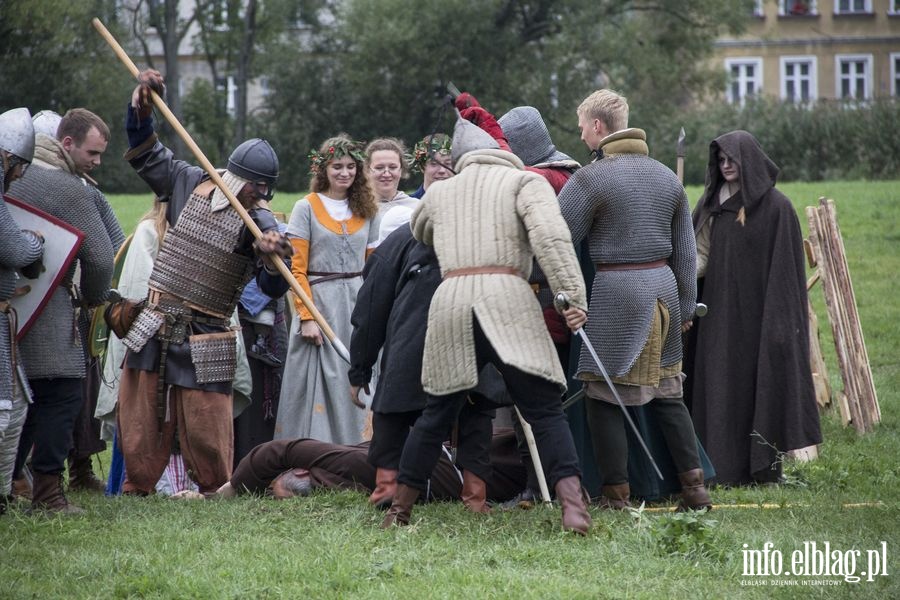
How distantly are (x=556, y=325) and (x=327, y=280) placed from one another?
1590mm

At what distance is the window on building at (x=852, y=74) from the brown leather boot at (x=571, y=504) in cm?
4146

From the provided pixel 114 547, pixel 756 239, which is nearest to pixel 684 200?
pixel 756 239

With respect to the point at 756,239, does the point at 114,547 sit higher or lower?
lower

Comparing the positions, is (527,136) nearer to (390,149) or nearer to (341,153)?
(341,153)

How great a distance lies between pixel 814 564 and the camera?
481cm

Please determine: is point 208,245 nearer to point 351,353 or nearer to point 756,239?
point 351,353

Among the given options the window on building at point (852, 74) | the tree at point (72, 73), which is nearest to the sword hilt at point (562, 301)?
the tree at point (72, 73)

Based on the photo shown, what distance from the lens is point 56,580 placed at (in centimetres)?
464

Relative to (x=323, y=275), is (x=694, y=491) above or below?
below

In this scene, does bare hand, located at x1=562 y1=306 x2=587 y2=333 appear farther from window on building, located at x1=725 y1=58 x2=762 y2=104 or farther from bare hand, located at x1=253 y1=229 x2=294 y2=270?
window on building, located at x1=725 y1=58 x2=762 y2=104

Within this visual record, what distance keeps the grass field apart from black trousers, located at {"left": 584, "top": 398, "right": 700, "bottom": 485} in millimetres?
293

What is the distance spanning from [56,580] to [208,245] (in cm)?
203

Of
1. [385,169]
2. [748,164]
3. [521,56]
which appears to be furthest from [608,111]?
[521,56]

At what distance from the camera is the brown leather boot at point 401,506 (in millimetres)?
5340
